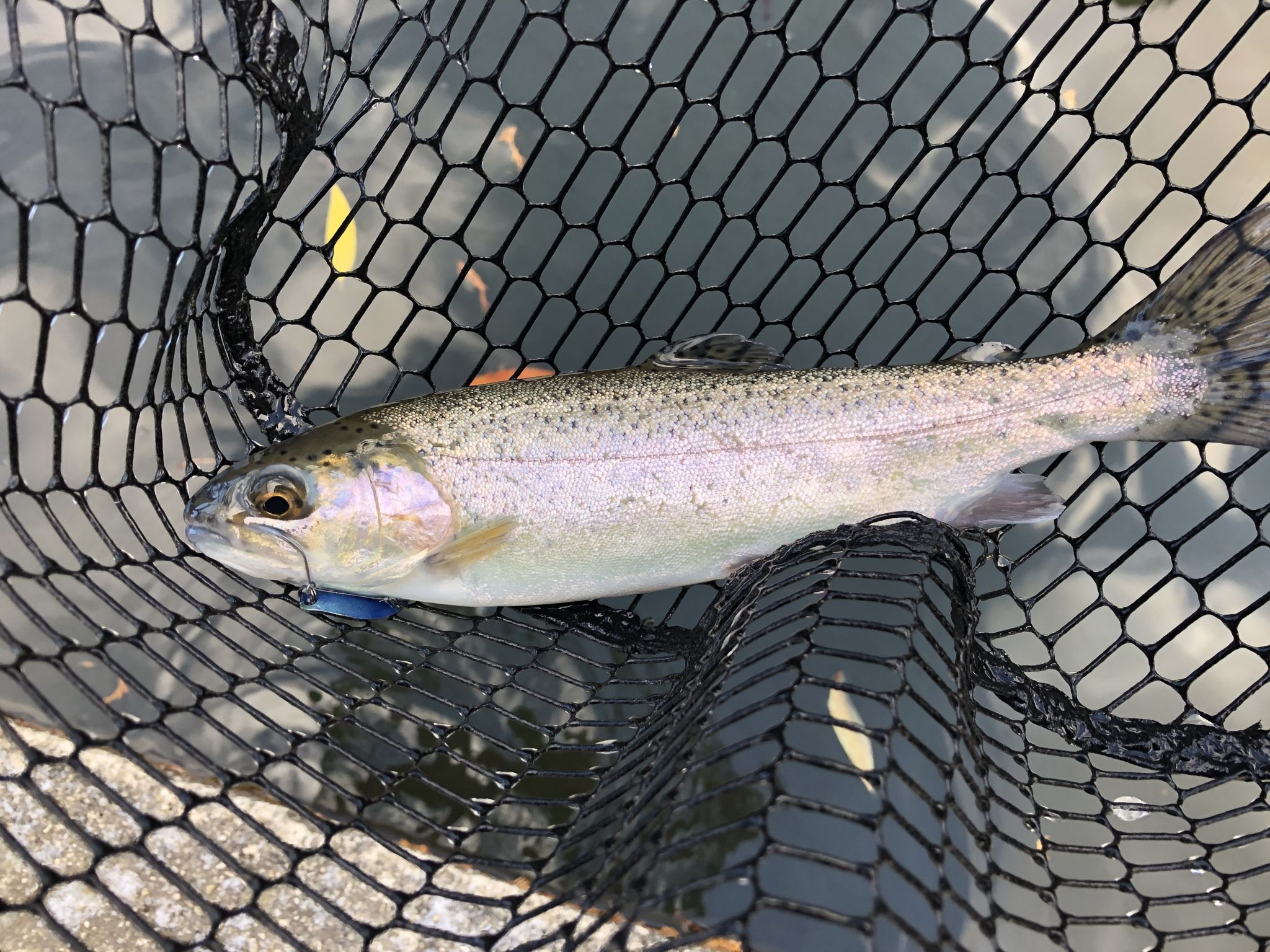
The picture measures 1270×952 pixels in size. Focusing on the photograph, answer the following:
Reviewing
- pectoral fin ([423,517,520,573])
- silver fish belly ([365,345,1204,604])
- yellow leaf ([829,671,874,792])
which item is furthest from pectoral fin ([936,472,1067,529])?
pectoral fin ([423,517,520,573])

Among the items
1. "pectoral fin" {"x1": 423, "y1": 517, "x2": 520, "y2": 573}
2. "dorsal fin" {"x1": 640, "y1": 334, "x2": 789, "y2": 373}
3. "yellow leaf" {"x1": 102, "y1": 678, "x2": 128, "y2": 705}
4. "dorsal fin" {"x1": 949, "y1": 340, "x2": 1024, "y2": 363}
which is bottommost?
"yellow leaf" {"x1": 102, "y1": 678, "x2": 128, "y2": 705}

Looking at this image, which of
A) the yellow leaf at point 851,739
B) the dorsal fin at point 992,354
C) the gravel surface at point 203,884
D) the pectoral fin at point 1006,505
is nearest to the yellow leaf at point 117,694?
the gravel surface at point 203,884

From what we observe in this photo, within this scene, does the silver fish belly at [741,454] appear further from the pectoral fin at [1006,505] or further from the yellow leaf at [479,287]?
the yellow leaf at [479,287]

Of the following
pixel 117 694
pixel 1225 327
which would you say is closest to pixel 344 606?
pixel 117 694

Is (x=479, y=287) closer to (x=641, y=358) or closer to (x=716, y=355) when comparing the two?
(x=641, y=358)

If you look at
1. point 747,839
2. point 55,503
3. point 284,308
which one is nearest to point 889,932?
point 747,839

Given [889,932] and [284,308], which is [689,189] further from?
[889,932]

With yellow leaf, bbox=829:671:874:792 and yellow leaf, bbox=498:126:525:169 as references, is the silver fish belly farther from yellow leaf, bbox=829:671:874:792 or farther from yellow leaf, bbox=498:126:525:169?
yellow leaf, bbox=498:126:525:169
